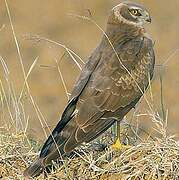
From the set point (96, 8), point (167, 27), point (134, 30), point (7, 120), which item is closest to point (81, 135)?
point (7, 120)

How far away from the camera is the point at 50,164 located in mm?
6430

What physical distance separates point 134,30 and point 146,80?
59 cm

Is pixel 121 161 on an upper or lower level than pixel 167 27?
upper

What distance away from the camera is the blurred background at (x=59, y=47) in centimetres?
1362

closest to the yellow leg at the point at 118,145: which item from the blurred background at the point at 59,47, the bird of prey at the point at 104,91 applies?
the bird of prey at the point at 104,91

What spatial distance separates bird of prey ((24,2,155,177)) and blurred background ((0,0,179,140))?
3.91m

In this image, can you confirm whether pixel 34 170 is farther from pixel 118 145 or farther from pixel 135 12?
pixel 135 12

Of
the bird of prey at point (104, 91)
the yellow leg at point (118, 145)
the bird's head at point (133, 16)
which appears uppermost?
the bird's head at point (133, 16)

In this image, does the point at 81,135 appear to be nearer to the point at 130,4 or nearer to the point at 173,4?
the point at 130,4

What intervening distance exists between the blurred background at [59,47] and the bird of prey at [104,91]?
391cm

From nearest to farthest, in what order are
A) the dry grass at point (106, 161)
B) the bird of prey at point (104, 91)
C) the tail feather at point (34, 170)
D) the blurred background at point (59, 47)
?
the dry grass at point (106, 161), the tail feather at point (34, 170), the bird of prey at point (104, 91), the blurred background at point (59, 47)

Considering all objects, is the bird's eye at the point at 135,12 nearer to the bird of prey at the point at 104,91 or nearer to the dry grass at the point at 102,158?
the bird of prey at the point at 104,91

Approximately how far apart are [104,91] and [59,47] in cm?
896

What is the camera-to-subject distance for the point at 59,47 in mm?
15891
